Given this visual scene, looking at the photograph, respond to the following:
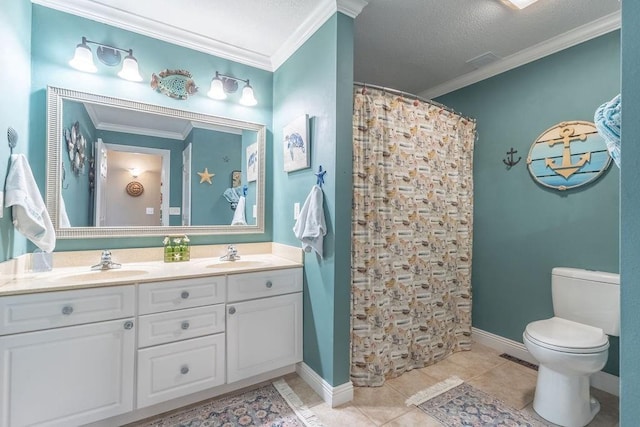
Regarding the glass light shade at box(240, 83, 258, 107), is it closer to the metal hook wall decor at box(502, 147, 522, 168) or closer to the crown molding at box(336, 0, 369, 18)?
the crown molding at box(336, 0, 369, 18)

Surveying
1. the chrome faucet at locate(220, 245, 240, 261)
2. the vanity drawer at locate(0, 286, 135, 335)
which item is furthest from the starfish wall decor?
the vanity drawer at locate(0, 286, 135, 335)

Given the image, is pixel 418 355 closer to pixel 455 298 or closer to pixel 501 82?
pixel 455 298

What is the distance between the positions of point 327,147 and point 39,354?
69.9 inches

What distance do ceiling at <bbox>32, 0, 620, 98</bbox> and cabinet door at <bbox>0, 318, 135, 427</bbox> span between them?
1907mm

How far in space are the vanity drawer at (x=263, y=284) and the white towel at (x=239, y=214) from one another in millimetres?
644

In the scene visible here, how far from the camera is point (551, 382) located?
67.0 inches

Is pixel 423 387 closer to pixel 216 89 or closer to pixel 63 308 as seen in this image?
pixel 63 308

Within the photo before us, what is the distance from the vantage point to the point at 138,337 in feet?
5.12

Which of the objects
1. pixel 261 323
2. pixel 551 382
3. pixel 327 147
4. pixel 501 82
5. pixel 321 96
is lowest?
pixel 551 382

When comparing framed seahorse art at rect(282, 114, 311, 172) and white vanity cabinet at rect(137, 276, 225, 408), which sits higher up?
framed seahorse art at rect(282, 114, 311, 172)

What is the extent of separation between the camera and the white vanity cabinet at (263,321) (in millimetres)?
1821

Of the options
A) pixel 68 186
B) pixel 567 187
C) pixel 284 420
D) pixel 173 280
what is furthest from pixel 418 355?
pixel 68 186

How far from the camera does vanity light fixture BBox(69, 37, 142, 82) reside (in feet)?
5.93

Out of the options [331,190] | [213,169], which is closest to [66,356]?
[213,169]
